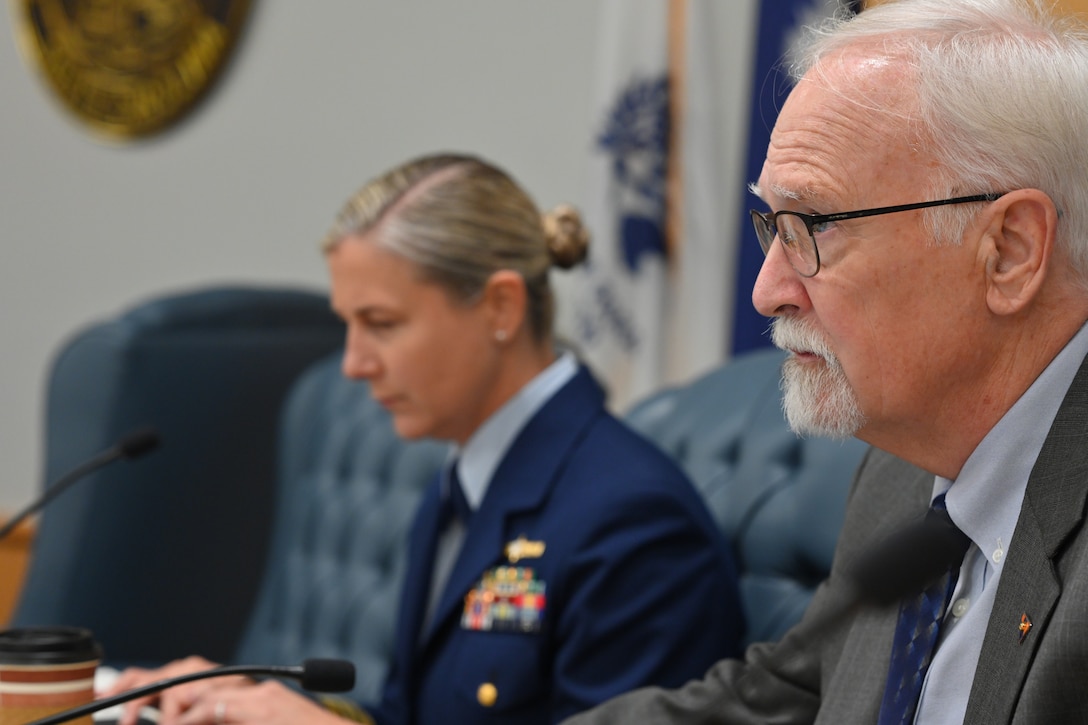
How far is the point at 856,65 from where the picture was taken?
1.24m

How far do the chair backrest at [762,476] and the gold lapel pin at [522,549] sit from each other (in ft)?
1.04

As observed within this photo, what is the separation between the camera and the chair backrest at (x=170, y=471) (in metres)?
2.97

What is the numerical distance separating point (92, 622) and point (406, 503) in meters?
0.79

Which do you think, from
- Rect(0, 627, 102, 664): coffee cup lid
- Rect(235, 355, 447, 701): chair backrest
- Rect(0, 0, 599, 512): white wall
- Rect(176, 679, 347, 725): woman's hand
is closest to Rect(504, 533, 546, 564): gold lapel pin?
Rect(176, 679, 347, 725): woman's hand

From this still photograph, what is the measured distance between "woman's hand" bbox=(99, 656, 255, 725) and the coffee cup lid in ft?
0.57

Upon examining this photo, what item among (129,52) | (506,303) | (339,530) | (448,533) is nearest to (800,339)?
(506,303)

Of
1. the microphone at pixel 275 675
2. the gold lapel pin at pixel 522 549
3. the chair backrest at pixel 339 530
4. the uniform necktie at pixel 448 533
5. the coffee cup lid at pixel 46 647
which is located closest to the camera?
the microphone at pixel 275 675

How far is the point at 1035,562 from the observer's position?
109 cm

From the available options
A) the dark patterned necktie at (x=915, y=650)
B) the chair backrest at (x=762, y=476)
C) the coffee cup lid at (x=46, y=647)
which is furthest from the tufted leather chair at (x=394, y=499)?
Result: the coffee cup lid at (x=46, y=647)

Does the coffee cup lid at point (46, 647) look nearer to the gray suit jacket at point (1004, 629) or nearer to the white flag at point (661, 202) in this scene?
the gray suit jacket at point (1004, 629)

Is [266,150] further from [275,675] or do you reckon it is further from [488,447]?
[275,675]

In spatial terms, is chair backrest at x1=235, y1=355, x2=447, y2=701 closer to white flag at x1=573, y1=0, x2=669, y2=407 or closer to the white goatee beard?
white flag at x1=573, y1=0, x2=669, y2=407

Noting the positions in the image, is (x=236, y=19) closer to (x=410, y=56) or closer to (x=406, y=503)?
(x=410, y=56)

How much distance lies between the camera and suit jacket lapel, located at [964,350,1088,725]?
1.07 metres
